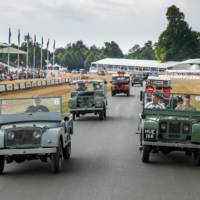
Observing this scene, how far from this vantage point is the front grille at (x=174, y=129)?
48.7 feet

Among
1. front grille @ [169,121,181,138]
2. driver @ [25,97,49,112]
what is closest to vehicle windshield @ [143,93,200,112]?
front grille @ [169,121,181,138]

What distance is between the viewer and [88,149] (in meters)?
18.2

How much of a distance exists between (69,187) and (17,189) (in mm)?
945

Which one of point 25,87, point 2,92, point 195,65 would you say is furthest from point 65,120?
point 195,65

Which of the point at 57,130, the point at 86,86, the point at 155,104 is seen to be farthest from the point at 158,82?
the point at 57,130

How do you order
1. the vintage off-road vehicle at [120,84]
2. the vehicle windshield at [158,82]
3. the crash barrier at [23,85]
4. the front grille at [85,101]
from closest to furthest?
the front grille at [85,101], the vehicle windshield at [158,82], the crash barrier at [23,85], the vintage off-road vehicle at [120,84]

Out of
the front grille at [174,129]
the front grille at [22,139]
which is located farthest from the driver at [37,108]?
the front grille at [174,129]

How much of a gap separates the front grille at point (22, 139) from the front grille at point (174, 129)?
11.4 ft

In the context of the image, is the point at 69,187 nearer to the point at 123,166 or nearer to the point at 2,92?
the point at 123,166

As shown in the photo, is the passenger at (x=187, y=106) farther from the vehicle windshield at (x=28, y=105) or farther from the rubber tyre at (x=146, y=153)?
the vehicle windshield at (x=28, y=105)

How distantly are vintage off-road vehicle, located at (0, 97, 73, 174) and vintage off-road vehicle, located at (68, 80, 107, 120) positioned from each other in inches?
593

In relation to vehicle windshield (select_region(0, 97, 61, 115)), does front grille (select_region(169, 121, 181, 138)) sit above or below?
below

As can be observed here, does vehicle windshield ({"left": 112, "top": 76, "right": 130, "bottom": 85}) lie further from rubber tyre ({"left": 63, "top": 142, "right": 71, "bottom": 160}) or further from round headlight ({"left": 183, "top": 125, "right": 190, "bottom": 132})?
round headlight ({"left": 183, "top": 125, "right": 190, "bottom": 132})

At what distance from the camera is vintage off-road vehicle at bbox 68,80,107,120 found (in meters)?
30.2
